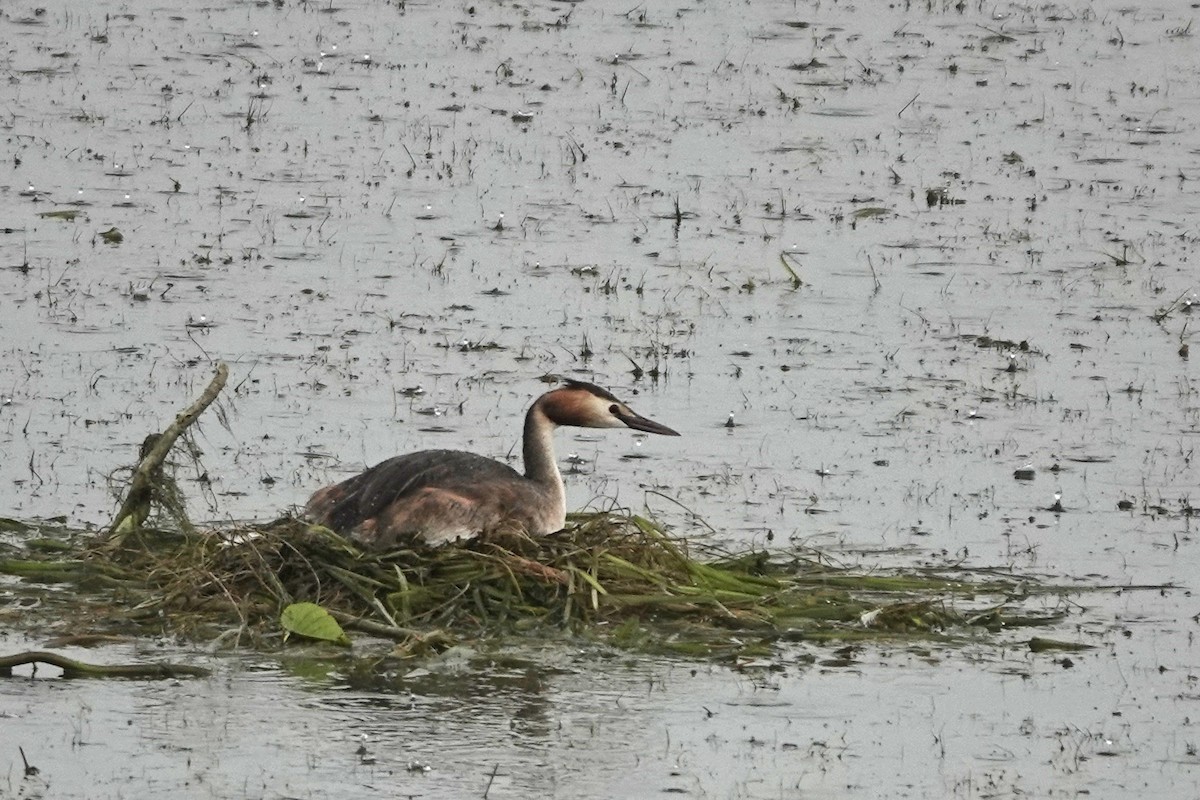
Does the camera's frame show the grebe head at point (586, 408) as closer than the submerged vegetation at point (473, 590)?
No

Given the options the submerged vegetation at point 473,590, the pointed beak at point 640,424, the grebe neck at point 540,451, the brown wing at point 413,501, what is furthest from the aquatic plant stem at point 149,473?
the pointed beak at point 640,424

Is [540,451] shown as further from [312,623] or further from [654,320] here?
[654,320]

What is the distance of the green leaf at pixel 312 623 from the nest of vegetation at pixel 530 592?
0.46 ft

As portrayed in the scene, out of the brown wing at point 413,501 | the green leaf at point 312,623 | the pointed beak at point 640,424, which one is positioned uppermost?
the pointed beak at point 640,424

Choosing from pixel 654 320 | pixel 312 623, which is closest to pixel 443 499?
pixel 312 623

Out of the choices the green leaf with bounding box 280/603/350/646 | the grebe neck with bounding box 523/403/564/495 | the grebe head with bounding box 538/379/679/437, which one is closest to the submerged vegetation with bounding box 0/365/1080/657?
the green leaf with bounding box 280/603/350/646

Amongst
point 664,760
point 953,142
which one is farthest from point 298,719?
point 953,142

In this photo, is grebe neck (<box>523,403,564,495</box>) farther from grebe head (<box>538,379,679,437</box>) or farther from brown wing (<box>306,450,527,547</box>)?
brown wing (<box>306,450,527,547</box>)

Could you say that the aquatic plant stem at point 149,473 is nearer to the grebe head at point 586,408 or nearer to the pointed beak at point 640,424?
the grebe head at point 586,408

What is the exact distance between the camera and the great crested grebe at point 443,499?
38.4ft

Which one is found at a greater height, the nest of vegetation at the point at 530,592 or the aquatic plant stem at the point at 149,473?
the aquatic plant stem at the point at 149,473

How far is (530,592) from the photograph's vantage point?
37.7 feet

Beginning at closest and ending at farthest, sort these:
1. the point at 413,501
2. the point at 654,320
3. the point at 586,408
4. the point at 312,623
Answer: the point at 312,623, the point at 413,501, the point at 586,408, the point at 654,320

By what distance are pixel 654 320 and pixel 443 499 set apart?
5873 millimetres
